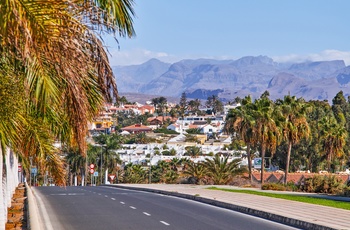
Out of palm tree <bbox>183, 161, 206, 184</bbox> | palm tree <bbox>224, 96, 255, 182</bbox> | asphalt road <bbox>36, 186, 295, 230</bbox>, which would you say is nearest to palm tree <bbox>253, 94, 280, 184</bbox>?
palm tree <bbox>224, 96, 255, 182</bbox>

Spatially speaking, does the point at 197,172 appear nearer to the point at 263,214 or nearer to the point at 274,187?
the point at 274,187

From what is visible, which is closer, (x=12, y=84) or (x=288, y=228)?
(x=12, y=84)

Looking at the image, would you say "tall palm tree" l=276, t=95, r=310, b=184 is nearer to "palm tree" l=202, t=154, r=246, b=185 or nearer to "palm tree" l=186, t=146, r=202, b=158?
"palm tree" l=202, t=154, r=246, b=185

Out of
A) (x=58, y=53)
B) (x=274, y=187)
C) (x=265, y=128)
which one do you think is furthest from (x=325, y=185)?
(x=58, y=53)

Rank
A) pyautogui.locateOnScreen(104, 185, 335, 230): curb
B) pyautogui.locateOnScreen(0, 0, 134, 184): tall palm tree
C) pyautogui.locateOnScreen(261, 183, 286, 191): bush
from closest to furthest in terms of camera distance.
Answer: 1. pyautogui.locateOnScreen(0, 0, 134, 184): tall palm tree
2. pyautogui.locateOnScreen(104, 185, 335, 230): curb
3. pyautogui.locateOnScreen(261, 183, 286, 191): bush

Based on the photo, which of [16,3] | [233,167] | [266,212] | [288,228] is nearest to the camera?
[16,3]

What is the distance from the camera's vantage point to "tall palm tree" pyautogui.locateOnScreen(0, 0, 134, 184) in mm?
7453

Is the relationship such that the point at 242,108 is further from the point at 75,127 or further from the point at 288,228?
the point at 75,127

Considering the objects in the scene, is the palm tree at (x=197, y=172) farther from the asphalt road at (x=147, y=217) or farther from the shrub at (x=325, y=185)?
the asphalt road at (x=147, y=217)

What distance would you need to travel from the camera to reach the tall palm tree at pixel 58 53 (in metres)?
7.45

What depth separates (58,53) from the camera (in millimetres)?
8375

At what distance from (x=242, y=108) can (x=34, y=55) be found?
64374 millimetres

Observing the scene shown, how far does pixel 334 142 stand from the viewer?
89625 mm

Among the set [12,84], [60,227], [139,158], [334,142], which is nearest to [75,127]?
[12,84]
